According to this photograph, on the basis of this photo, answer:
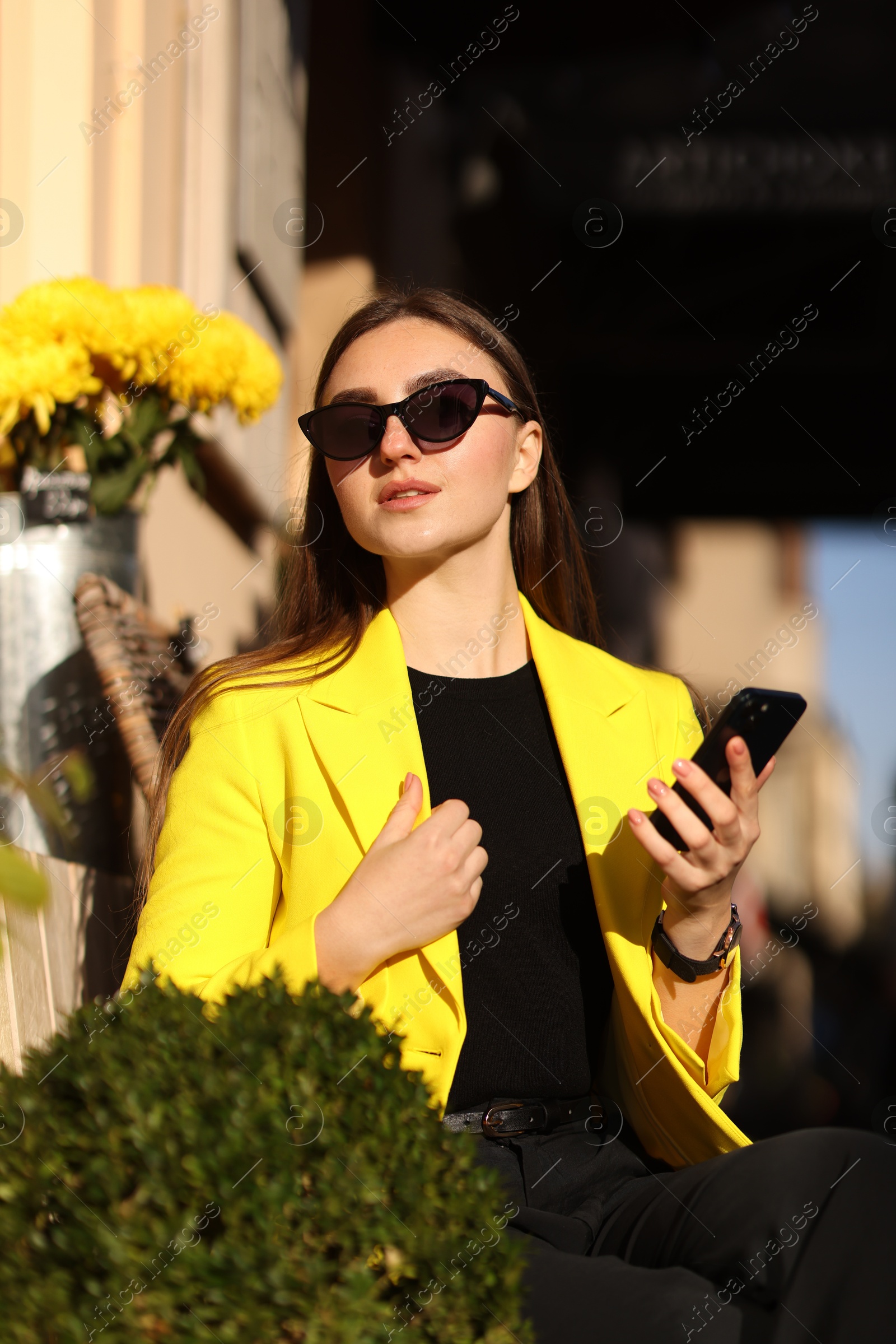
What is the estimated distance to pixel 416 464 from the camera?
7.06 feet

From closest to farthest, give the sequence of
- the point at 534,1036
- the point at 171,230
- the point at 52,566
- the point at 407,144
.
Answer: the point at 534,1036
the point at 52,566
the point at 171,230
the point at 407,144

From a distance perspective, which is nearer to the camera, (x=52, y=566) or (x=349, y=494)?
(x=349, y=494)

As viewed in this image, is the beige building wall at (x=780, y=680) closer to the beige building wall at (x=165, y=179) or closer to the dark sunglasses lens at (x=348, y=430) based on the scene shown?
the beige building wall at (x=165, y=179)

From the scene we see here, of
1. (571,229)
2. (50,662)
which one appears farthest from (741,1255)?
(571,229)

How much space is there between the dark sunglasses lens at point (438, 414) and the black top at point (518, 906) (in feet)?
1.52

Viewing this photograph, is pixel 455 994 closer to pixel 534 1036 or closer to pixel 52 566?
pixel 534 1036

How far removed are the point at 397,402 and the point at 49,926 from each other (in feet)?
3.75

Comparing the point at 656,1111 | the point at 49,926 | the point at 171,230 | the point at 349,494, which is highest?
the point at 171,230

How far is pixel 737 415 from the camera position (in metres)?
9.72

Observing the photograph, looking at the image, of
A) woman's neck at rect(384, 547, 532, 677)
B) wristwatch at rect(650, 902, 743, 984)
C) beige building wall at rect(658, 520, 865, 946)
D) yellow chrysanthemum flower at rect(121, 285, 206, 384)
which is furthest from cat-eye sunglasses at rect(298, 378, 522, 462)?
beige building wall at rect(658, 520, 865, 946)

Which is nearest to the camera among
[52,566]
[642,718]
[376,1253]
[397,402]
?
[376,1253]

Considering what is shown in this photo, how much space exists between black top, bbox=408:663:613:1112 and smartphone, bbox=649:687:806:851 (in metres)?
0.32

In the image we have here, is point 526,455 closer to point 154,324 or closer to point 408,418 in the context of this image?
point 408,418

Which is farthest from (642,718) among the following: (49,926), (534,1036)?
(49,926)
